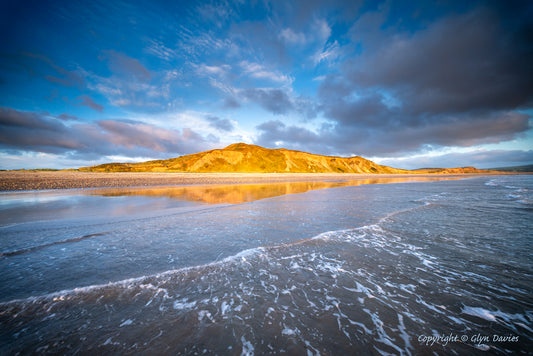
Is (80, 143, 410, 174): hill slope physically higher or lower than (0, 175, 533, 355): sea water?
higher

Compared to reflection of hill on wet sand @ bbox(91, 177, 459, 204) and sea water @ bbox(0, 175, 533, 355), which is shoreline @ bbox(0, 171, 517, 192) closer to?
reflection of hill on wet sand @ bbox(91, 177, 459, 204)

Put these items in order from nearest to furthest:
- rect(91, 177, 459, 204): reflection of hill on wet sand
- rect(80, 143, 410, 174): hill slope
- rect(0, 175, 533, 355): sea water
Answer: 1. rect(0, 175, 533, 355): sea water
2. rect(91, 177, 459, 204): reflection of hill on wet sand
3. rect(80, 143, 410, 174): hill slope

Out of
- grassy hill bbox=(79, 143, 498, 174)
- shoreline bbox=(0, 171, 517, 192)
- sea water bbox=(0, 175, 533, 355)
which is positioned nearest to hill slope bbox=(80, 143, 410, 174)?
grassy hill bbox=(79, 143, 498, 174)

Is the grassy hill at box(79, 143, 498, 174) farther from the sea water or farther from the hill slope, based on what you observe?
the sea water

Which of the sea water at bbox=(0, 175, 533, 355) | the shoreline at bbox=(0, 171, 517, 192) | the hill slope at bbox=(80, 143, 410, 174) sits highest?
the hill slope at bbox=(80, 143, 410, 174)

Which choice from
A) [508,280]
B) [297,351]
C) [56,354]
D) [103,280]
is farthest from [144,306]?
[508,280]

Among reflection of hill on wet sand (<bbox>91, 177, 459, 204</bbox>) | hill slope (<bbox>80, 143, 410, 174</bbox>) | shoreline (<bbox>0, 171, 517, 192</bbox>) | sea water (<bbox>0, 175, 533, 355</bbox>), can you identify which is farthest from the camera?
hill slope (<bbox>80, 143, 410, 174</bbox>)

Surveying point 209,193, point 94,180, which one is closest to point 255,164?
point 94,180

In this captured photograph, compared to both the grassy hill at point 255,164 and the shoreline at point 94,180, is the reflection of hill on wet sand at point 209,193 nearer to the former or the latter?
the shoreline at point 94,180

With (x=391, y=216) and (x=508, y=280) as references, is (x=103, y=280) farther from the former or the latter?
(x=391, y=216)

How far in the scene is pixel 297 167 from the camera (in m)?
165

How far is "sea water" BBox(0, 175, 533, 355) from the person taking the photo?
3051mm

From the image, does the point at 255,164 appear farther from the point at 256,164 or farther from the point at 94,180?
the point at 94,180

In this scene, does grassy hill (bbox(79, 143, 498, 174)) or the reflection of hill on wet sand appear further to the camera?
grassy hill (bbox(79, 143, 498, 174))
